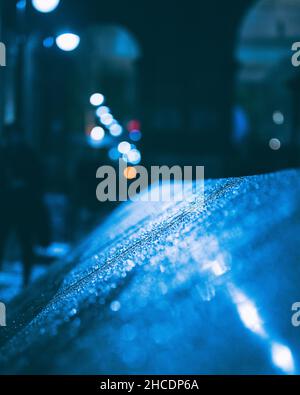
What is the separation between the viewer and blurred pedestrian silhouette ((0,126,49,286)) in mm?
8727

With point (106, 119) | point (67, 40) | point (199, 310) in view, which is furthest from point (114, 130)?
point (199, 310)

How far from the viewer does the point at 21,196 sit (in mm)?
8805

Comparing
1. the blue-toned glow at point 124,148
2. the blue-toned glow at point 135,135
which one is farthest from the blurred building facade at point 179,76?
the blue-toned glow at point 124,148

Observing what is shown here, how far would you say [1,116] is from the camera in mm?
15266

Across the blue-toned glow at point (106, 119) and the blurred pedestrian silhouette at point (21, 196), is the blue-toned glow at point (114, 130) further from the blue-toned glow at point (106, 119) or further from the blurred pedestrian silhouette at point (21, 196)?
the blurred pedestrian silhouette at point (21, 196)

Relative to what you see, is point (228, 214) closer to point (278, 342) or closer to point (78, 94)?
point (278, 342)

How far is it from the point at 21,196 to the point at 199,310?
24.8 ft

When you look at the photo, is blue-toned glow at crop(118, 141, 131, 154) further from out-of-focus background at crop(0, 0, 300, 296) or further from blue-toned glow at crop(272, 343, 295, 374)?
blue-toned glow at crop(272, 343, 295, 374)

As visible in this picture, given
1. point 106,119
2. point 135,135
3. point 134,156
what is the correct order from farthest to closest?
1. point 106,119
2. point 135,135
3. point 134,156

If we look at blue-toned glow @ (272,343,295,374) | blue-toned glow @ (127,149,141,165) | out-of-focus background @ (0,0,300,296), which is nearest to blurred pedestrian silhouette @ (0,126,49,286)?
blue-toned glow @ (272,343,295,374)

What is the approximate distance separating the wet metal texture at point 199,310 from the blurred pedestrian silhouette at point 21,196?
6.79 m

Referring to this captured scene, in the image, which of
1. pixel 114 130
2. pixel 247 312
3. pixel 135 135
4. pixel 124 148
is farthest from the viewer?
pixel 114 130

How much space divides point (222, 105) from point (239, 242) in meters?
22.8

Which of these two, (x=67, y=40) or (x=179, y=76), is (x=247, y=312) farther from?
(x=179, y=76)
